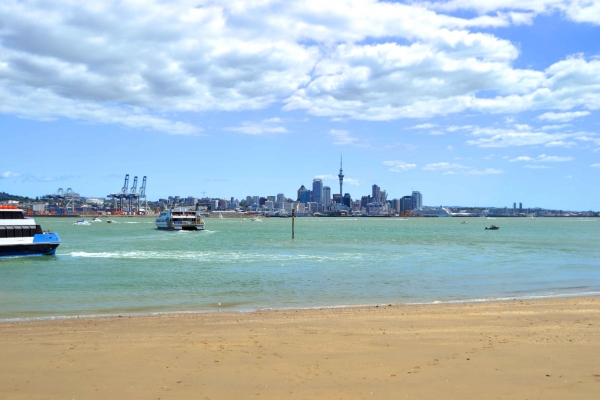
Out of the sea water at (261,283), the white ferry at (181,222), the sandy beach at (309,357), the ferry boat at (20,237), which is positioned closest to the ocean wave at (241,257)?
the sea water at (261,283)

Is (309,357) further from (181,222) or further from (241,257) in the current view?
(181,222)

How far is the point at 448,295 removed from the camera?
21.0 m

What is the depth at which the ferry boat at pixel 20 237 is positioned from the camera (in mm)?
38938

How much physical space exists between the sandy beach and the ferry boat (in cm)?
2805

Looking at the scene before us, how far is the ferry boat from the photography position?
3894 centimetres

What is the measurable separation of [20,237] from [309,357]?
121 feet

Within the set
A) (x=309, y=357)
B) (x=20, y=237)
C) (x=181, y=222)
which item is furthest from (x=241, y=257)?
(x=181, y=222)

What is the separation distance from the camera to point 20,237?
39.8 metres

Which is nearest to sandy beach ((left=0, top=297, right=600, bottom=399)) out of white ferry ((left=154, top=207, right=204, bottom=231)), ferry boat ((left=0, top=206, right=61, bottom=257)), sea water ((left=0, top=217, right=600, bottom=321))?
sea water ((left=0, top=217, right=600, bottom=321))

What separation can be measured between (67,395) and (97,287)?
1755cm

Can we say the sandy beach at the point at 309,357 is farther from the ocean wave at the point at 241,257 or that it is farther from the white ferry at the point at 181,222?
the white ferry at the point at 181,222

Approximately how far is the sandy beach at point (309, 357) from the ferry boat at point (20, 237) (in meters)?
28.0

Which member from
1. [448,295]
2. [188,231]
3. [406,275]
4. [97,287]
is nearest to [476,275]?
[406,275]

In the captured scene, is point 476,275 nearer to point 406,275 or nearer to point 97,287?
point 406,275
